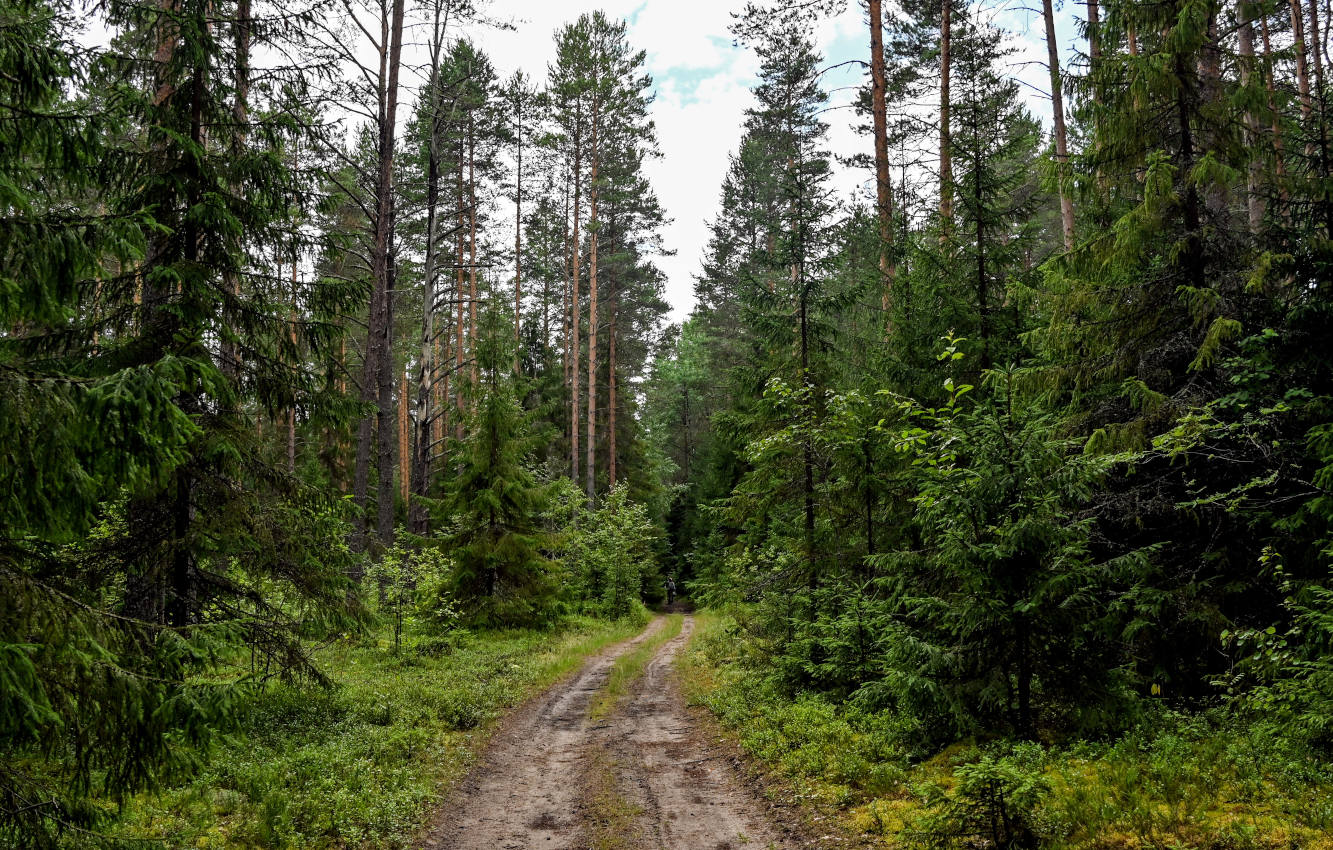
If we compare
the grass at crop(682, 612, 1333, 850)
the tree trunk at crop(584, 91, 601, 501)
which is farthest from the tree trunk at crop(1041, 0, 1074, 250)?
the tree trunk at crop(584, 91, 601, 501)

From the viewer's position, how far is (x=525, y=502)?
62.2ft

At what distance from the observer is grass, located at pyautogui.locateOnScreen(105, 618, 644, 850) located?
6.32 m

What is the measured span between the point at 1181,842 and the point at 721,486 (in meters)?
29.3

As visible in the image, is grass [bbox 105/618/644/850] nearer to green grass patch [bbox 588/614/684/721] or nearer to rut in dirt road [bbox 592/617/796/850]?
green grass patch [bbox 588/614/684/721]

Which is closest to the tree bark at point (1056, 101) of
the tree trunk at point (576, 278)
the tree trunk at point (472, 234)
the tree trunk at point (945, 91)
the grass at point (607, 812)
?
the tree trunk at point (945, 91)

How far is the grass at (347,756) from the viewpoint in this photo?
632 cm

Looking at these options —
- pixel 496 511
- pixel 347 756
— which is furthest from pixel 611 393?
pixel 347 756

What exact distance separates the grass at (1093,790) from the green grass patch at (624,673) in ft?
16.1

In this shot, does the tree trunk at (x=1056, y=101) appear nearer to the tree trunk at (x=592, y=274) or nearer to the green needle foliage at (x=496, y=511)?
the green needle foliage at (x=496, y=511)

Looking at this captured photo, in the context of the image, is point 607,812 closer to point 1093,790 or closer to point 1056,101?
point 1093,790

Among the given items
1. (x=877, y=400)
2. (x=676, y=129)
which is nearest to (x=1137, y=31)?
(x=877, y=400)

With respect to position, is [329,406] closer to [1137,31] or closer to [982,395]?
[982,395]

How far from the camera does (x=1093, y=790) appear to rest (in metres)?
6.03

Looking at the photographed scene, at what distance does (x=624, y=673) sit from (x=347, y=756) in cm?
841
